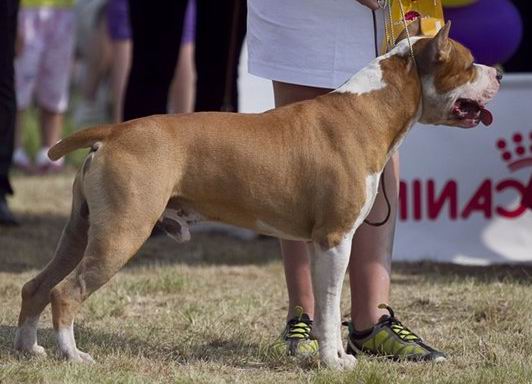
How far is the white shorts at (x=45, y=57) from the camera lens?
1006 cm

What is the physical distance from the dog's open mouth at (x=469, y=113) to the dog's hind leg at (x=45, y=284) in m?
A: 1.32

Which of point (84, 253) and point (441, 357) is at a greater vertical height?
point (84, 253)

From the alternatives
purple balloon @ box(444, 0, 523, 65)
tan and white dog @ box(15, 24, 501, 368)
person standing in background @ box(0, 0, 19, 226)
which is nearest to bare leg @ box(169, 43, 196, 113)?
person standing in background @ box(0, 0, 19, 226)

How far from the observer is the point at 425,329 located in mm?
4895

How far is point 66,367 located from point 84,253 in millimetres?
396

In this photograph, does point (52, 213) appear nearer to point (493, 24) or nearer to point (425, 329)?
point (493, 24)

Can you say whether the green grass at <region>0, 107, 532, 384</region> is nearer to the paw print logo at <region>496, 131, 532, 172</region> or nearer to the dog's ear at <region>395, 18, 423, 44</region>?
the paw print logo at <region>496, 131, 532, 172</region>

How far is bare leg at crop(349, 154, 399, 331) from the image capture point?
4453mm

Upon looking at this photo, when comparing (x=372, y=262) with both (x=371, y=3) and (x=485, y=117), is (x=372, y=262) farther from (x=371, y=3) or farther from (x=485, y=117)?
(x=371, y=3)

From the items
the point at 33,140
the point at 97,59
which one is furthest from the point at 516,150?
the point at 97,59

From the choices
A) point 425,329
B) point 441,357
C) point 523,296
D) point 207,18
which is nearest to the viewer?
point 441,357

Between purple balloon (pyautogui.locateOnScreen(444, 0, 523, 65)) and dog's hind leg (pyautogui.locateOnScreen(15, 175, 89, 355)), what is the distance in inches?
108

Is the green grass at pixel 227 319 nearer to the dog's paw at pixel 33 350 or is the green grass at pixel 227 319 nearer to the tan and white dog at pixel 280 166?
the dog's paw at pixel 33 350

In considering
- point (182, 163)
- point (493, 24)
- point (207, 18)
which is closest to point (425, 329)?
point (182, 163)
